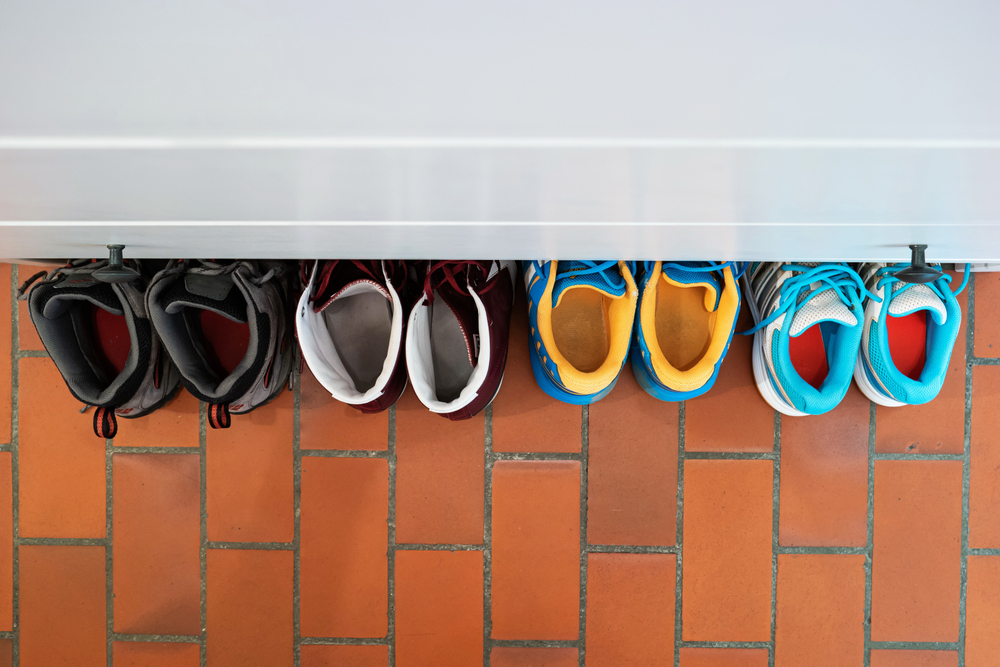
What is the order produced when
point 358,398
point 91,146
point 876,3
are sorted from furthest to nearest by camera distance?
point 358,398, point 91,146, point 876,3

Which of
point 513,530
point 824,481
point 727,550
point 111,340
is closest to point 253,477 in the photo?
point 111,340

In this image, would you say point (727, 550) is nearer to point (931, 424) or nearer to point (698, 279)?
point (931, 424)

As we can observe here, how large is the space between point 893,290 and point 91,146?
1.38m

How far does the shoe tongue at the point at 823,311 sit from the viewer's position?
114cm

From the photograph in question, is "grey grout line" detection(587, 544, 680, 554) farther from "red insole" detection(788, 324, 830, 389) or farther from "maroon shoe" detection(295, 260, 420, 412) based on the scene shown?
"maroon shoe" detection(295, 260, 420, 412)

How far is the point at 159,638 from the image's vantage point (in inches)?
54.3

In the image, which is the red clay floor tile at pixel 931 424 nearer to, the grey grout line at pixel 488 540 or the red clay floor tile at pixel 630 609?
the red clay floor tile at pixel 630 609

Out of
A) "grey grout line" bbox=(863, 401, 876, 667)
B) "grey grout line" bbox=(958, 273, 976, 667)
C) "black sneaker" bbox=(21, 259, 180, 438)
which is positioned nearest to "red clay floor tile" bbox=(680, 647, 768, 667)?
"grey grout line" bbox=(863, 401, 876, 667)

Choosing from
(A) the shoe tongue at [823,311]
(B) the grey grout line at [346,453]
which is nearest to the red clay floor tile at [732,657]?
(A) the shoe tongue at [823,311]

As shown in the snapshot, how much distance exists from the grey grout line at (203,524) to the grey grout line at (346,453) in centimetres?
25

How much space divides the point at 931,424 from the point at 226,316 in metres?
1.66

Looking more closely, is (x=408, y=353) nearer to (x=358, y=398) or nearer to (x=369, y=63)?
(x=358, y=398)

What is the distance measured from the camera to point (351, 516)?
1.36 metres

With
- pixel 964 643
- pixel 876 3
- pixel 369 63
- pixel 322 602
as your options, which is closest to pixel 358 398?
pixel 322 602
